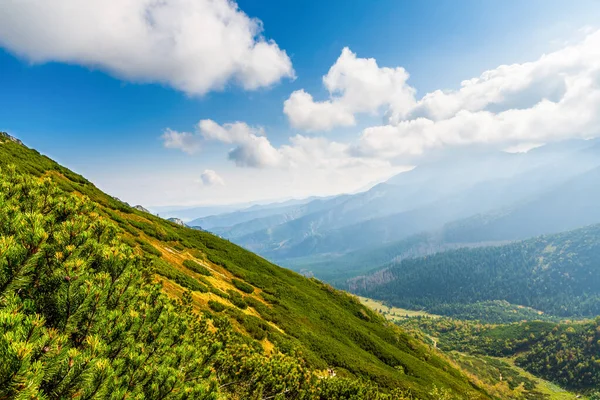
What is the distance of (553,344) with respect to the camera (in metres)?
189

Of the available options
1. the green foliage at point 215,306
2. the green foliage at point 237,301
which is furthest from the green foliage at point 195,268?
the green foliage at point 215,306

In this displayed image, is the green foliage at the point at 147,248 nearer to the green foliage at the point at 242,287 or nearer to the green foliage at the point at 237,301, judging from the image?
the green foliage at the point at 237,301

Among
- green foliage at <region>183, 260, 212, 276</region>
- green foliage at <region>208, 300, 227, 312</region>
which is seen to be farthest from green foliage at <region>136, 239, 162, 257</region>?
green foliage at <region>208, 300, 227, 312</region>

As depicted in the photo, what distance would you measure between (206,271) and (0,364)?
111 feet

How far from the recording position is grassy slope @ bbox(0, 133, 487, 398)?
26.4 metres

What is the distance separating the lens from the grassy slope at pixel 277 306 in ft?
86.7

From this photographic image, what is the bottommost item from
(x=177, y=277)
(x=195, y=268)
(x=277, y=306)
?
(x=277, y=306)

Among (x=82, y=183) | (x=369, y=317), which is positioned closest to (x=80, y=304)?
(x=82, y=183)

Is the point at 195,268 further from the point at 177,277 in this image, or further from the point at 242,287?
the point at 177,277

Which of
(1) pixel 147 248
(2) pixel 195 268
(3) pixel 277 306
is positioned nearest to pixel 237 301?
(3) pixel 277 306

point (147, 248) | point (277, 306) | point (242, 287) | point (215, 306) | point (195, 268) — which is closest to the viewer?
point (215, 306)

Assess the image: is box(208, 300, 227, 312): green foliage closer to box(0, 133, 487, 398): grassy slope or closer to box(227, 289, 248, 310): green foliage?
box(0, 133, 487, 398): grassy slope

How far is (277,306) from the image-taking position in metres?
36.2

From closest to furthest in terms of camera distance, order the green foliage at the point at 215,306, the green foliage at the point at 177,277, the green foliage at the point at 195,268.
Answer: the green foliage at the point at 215,306 < the green foliage at the point at 177,277 < the green foliage at the point at 195,268
